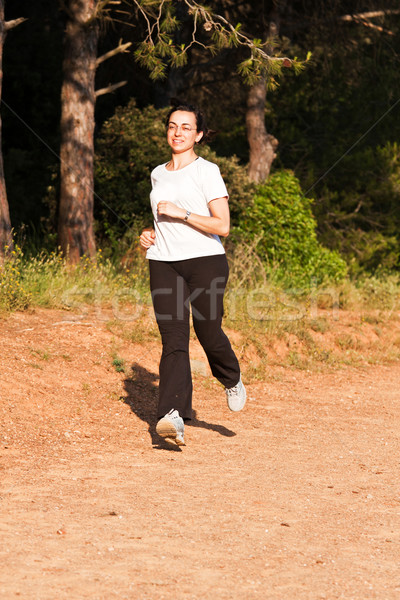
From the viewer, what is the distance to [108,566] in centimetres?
350

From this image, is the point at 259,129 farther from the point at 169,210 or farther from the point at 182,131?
the point at 169,210

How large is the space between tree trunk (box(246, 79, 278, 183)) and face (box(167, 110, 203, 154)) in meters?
9.93

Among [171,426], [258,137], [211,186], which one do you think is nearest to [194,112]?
[211,186]

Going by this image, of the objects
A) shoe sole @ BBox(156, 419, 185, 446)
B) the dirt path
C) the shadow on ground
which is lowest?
the shadow on ground

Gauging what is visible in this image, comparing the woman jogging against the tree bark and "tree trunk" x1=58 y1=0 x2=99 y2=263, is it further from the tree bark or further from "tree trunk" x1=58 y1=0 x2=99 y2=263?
the tree bark

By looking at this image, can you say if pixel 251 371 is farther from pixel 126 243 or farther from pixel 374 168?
pixel 374 168

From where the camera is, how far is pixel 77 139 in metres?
11.9

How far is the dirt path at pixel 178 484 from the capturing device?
346cm

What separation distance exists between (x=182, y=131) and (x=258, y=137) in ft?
33.9

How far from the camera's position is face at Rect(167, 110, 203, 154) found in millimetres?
5336

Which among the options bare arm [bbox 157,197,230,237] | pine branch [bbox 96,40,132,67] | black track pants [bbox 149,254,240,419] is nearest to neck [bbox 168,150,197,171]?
bare arm [bbox 157,197,230,237]

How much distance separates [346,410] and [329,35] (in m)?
10.5

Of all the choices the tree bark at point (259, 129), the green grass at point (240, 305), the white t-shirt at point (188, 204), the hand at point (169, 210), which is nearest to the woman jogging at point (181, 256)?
the white t-shirt at point (188, 204)

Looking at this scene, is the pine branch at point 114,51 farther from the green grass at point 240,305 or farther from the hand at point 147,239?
the hand at point 147,239
